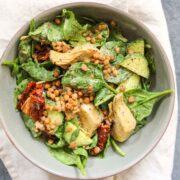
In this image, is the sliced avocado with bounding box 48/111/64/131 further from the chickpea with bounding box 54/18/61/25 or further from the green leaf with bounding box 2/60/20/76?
the chickpea with bounding box 54/18/61/25

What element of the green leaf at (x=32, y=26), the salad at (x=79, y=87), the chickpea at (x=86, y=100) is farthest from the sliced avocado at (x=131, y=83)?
the green leaf at (x=32, y=26)

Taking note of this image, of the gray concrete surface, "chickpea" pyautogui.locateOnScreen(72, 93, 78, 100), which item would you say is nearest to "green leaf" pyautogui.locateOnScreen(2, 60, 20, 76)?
"chickpea" pyautogui.locateOnScreen(72, 93, 78, 100)

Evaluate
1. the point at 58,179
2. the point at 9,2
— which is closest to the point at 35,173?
the point at 58,179

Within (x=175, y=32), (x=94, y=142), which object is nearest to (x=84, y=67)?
(x=94, y=142)

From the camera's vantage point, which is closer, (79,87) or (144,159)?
(79,87)

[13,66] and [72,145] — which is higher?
[13,66]

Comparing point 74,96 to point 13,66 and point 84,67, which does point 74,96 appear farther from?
point 13,66

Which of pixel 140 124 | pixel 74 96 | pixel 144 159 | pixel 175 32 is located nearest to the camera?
pixel 74 96

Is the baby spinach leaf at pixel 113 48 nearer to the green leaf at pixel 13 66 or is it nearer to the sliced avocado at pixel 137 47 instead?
the sliced avocado at pixel 137 47
